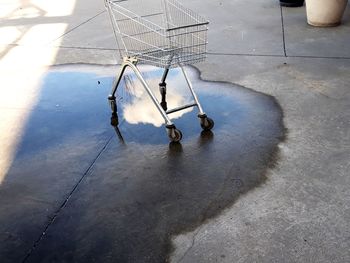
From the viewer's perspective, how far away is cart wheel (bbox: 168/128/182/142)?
3.82m

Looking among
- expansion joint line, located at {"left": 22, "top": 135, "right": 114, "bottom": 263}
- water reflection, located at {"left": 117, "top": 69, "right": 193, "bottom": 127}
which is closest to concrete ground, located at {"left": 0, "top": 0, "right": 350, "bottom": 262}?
expansion joint line, located at {"left": 22, "top": 135, "right": 114, "bottom": 263}

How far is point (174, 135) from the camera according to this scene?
3840mm

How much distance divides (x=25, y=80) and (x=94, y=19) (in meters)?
3.56

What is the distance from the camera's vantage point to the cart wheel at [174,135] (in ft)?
12.5

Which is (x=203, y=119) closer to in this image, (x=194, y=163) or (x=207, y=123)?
(x=207, y=123)

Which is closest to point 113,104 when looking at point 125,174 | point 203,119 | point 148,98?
point 148,98

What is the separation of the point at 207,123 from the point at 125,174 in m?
1.07

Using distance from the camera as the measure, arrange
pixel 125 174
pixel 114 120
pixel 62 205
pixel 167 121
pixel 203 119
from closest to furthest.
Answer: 1. pixel 62 205
2. pixel 125 174
3. pixel 167 121
4. pixel 203 119
5. pixel 114 120

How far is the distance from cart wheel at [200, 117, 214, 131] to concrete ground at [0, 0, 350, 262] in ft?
0.28

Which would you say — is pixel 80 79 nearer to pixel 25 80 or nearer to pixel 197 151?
pixel 25 80

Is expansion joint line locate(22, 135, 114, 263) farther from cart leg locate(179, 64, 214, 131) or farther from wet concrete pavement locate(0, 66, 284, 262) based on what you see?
cart leg locate(179, 64, 214, 131)

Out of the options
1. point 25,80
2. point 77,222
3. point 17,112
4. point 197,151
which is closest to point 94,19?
point 25,80

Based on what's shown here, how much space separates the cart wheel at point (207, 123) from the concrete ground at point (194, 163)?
0.08 metres

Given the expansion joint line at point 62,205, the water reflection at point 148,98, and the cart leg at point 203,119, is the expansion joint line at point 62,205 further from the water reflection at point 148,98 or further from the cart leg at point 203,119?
the cart leg at point 203,119
